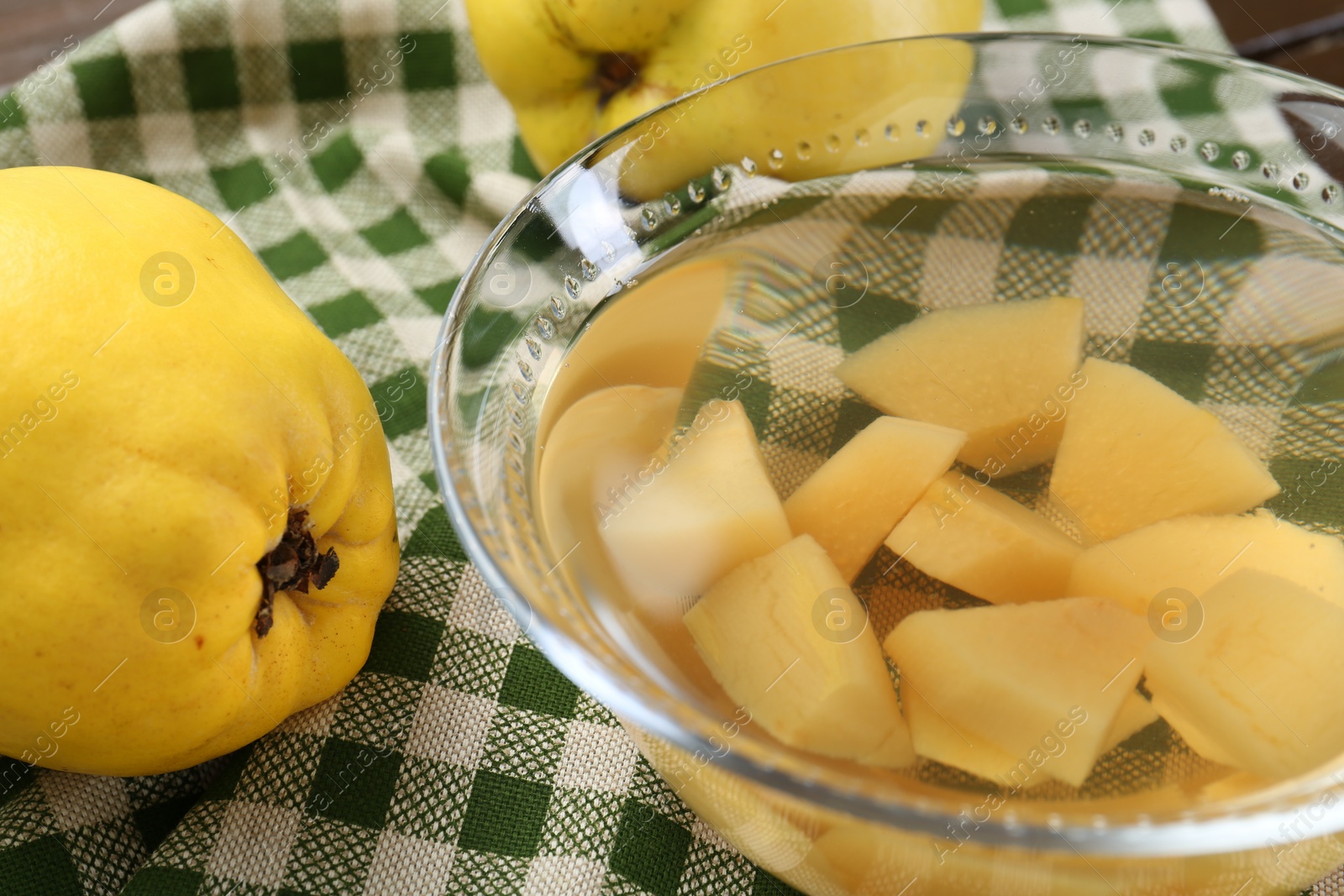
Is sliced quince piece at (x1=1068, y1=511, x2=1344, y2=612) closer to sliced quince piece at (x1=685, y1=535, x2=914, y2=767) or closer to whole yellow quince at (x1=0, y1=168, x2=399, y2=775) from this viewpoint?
sliced quince piece at (x1=685, y1=535, x2=914, y2=767)

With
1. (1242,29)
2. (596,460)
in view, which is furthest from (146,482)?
(1242,29)

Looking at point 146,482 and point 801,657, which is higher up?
point 146,482

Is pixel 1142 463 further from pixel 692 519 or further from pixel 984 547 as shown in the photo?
pixel 692 519

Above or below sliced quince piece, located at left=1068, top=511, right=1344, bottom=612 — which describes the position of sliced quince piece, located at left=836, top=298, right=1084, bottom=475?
above

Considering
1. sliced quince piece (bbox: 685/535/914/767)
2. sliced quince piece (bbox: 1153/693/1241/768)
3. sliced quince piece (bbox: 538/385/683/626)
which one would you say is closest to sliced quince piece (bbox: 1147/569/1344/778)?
sliced quince piece (bbox: 1153/693/1241/768)

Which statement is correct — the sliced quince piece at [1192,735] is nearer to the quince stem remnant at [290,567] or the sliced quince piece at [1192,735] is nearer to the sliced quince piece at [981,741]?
the sliced quince piece at [981,741]

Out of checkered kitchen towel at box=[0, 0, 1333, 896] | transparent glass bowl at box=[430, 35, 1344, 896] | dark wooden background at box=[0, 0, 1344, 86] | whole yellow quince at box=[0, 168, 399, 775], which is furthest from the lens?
dark wooden background at box=[0, 0, 1344, 86]

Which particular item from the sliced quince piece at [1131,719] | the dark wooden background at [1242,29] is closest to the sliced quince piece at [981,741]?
the sliced quince piece at [1131,719]
